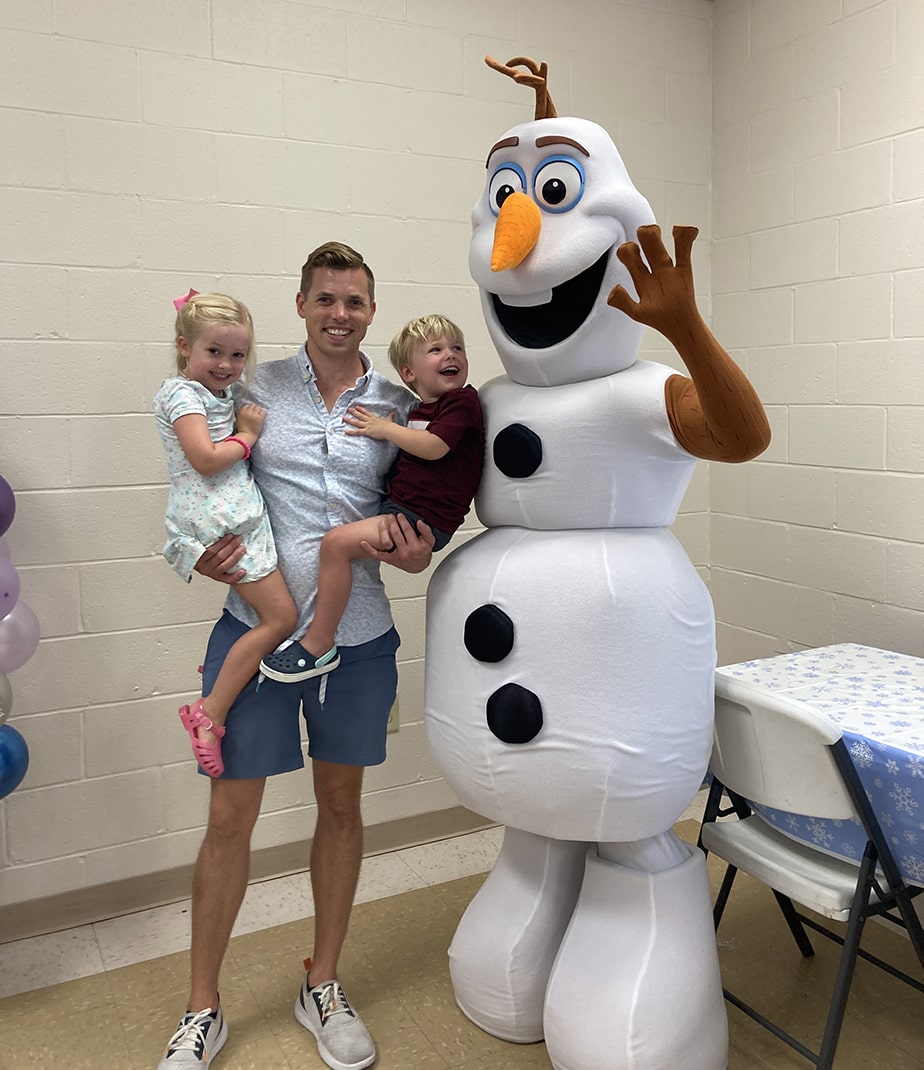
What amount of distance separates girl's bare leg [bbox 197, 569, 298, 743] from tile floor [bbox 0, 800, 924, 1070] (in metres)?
0.73

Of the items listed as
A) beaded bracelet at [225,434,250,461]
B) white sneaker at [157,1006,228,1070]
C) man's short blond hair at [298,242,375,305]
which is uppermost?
man's short blond hair at [298,242,375,305]

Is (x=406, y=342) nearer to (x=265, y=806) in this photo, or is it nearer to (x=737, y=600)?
(x=265, y=806)

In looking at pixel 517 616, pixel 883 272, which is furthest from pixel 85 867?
pixel 883 272

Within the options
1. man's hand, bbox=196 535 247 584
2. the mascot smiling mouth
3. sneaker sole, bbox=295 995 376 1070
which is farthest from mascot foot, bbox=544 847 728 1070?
the mascot smiling mouth

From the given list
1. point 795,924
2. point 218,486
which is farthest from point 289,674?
point 795,924

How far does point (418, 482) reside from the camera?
6.18 feet

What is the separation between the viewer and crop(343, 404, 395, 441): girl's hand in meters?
1.90

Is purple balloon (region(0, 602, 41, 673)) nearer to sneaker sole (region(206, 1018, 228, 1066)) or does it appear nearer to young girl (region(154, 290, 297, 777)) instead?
young girl (region(154, 290, 297, 777))

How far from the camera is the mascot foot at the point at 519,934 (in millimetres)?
2006

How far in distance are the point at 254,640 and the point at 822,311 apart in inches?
76.1

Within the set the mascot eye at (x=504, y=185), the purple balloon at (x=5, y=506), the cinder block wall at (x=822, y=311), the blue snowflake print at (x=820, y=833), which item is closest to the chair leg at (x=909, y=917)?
the blue snowflake print at (x=820, y=833)

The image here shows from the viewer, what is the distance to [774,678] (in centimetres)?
223

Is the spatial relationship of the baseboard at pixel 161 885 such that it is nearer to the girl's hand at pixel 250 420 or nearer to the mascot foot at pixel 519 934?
the mascot foot at pixel 519 934

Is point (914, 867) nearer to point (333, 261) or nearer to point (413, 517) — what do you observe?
point (413, 517)
